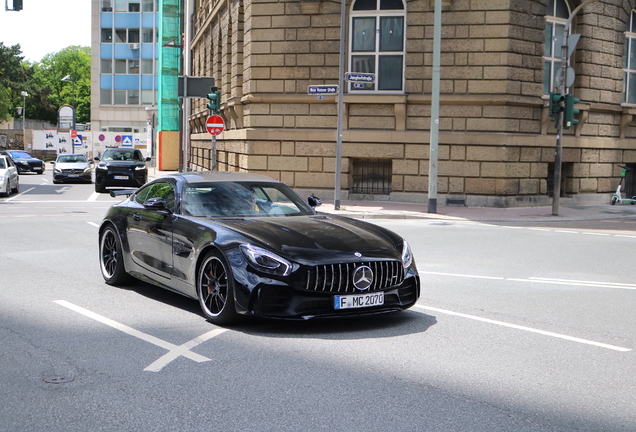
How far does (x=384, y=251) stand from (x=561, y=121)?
660 inches

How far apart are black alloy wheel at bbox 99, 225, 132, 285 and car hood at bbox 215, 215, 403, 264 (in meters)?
2.04

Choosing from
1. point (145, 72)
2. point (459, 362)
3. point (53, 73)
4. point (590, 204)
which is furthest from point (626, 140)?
point (53, 73)

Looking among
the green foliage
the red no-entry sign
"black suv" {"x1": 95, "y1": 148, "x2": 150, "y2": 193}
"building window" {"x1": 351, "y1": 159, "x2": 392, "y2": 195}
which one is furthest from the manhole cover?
the green foliage

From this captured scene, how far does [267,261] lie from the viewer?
6656 mm

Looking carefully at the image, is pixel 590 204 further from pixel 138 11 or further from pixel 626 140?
pixel 138 11

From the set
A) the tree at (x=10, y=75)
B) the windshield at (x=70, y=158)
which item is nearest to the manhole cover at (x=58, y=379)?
the windshield at (x=70, y=158)

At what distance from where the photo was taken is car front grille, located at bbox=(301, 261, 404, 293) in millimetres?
6602

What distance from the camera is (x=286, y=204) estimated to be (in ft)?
27.1

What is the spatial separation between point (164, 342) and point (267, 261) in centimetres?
103

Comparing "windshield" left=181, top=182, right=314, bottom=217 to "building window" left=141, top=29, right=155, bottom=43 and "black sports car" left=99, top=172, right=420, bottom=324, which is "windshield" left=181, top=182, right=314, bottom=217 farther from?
"building window" left=141, top=29, right=155, bottom=43

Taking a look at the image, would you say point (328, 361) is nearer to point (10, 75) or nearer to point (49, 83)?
point (10, 75)

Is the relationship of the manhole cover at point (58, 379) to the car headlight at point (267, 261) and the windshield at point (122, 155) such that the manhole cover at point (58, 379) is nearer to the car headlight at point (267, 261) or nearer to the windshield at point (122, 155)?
the car headlight at point (267, 261)

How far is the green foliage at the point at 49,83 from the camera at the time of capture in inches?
3984

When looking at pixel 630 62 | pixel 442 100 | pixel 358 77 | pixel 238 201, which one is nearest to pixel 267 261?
pixel 238 201
